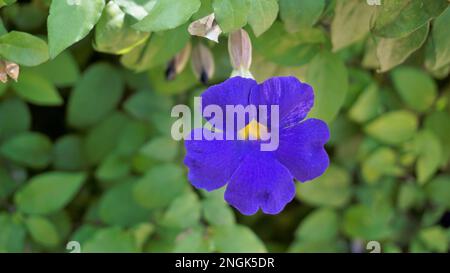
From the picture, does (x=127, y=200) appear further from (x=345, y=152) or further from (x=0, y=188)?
(x=345, y=152)

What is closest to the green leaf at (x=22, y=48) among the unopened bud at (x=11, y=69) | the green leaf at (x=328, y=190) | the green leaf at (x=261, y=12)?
the unopened bud at (x=11, y=69)

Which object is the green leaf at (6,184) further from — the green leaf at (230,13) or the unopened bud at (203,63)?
the green leaf at (230,13)

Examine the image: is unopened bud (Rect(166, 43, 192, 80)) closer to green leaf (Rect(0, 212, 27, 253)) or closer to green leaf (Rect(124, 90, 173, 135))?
green leaf (Rect(124, 90, 173, 135))

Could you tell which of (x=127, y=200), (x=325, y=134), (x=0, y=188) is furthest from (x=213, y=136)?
(x=0, y=188)

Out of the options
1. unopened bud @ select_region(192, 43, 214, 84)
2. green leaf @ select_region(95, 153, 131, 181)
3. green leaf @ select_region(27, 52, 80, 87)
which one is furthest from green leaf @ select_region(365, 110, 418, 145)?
green leaf @ select_region(27, 52, 80, 87)

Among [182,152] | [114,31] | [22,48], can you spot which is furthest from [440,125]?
[22,48]

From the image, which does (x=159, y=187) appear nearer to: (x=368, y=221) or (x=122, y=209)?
(x=122, y=209)

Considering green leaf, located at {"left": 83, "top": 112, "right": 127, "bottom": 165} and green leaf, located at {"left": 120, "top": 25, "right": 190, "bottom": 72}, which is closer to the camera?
green leaf, located at {"left": 120, "top": 25, "right": 190, "bottom": 72}
